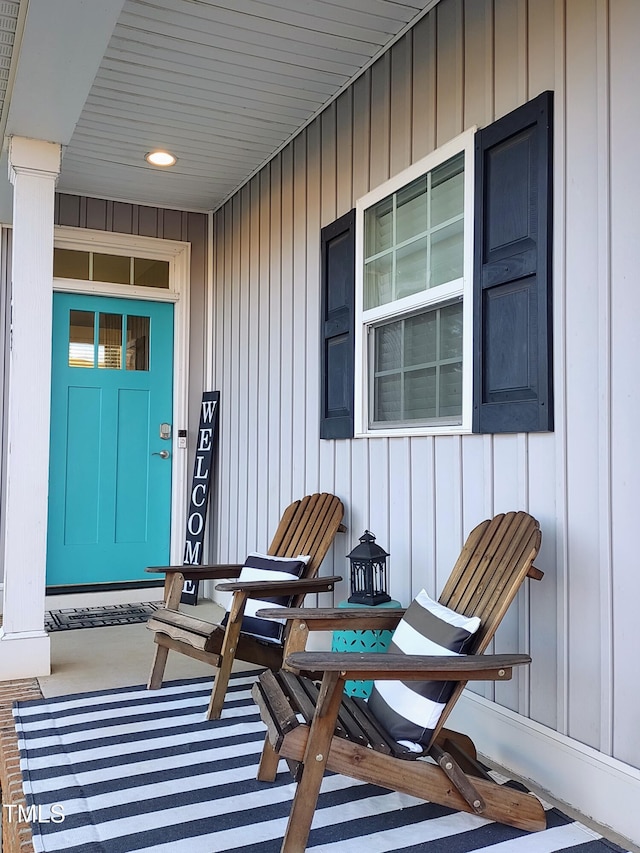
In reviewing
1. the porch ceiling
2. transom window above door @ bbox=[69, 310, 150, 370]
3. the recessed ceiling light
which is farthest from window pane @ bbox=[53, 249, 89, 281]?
the recessed ceiling light

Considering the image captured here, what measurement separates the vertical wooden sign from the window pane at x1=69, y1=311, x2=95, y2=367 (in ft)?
2.97

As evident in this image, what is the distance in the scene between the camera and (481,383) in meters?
2.55

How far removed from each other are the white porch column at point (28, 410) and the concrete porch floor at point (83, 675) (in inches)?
6.9

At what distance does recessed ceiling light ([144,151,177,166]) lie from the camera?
14.2 ft

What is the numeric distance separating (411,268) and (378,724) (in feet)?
5.90

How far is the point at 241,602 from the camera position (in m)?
2.79

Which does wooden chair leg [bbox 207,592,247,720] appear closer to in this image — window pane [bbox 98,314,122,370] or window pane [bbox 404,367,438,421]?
window pane [bbox 404,367,438,421]

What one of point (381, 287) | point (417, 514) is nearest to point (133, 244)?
point (381, 287)

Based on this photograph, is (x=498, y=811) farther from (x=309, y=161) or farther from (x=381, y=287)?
(x=309, y=161)

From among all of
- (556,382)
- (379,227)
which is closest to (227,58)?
(379,227)

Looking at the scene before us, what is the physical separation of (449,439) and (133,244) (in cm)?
341

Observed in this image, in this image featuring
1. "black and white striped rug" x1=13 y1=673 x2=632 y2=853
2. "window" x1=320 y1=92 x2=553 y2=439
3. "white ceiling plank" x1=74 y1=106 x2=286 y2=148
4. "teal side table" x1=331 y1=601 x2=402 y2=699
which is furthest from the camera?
"white ceiling plank" x1=74 y1=106 x2=286 y2=148

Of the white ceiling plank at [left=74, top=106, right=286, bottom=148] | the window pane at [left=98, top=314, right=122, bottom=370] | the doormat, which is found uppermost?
the white ceiling plank at [left=74, top=106, right=286, bottom=148]

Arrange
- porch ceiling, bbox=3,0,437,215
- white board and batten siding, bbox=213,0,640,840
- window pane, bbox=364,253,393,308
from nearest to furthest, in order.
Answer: white board and batten siding, bbox=213,0,640,840 → porch ceiling, bbox=3,0,437,215 → window pane, bbox=364,253,393,308
